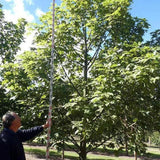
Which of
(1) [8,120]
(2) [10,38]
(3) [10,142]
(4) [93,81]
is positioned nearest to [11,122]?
(1) [8,120]

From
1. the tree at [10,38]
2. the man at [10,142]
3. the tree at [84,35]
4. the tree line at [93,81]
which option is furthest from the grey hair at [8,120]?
the tree at [10,38]

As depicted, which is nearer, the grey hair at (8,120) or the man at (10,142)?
the man at (10,142)

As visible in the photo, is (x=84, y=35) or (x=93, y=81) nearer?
(x=93, y=81)

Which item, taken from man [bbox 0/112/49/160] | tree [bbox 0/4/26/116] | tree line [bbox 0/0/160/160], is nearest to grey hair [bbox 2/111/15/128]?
man [bbox 0/112/49/160]

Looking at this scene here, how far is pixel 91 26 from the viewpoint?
6656 millimetres

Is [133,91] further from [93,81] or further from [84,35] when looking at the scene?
[84,35]

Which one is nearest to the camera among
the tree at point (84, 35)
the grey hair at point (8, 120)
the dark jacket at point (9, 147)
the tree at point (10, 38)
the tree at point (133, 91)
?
the dark jacket at point (9, 147)

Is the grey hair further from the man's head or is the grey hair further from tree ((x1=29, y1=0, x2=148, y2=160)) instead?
tree ((x1=29, y1=0, x2=148, y2=160))

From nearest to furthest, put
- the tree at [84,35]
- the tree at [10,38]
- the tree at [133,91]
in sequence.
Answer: the tree at [133,91], the tree at [84,35], the tree at [10,38]

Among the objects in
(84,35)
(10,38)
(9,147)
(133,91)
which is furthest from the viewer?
(10,38)

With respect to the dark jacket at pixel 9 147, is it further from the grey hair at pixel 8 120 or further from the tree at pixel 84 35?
the tree at pixel 84 35

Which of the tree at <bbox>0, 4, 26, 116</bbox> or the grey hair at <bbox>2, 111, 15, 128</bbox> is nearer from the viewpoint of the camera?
the grey hair at <bbox>2, 111, 15, 128</bbox>

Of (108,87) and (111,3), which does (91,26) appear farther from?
(108,87)

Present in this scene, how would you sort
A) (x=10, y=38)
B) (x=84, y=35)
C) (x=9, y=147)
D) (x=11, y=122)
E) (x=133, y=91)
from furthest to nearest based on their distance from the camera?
(x=10, y=38) → (x=84, y=35) → (x=133, y=91) → (x=11, y=122) → (x=9, y=147)
